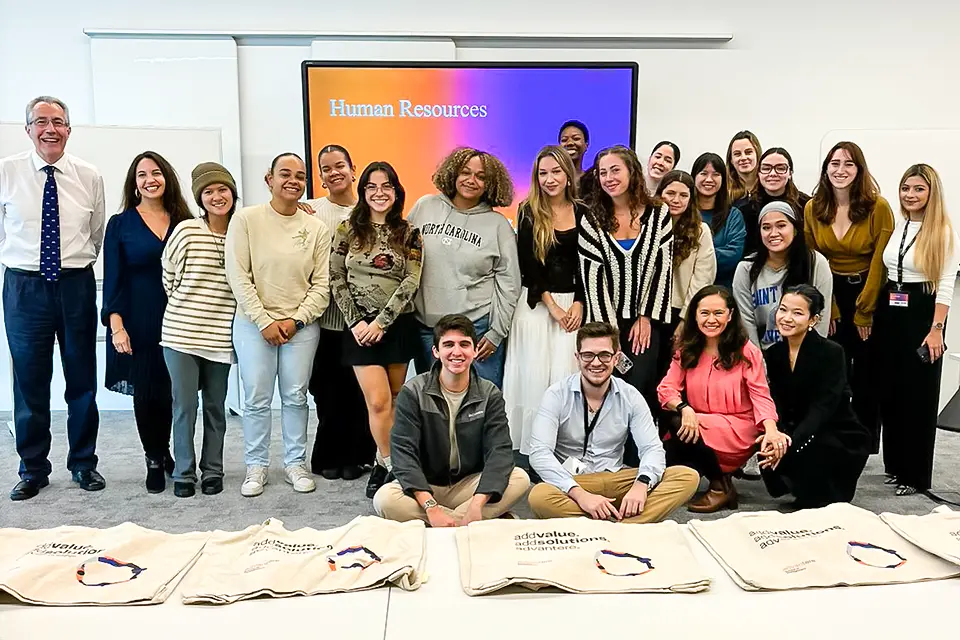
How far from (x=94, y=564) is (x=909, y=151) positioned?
199 inches

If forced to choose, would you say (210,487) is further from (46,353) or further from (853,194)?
(853,194)

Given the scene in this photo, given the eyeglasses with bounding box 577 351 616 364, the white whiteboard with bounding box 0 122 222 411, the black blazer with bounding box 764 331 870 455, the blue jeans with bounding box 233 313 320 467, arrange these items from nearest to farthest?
the eyeglasses with bounding box 577 351 616 364 → the black blazer with bounding box 764 331 870 455 → the blue jeans with bounding box 233 313 320 467 → the white whiteboard with bounding box 0 122 222 411

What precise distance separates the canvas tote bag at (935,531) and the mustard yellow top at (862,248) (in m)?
1.82

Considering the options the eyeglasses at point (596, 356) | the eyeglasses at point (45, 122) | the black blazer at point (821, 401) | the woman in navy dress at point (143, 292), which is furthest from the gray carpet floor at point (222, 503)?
the eyeglasses at point (45, 122)

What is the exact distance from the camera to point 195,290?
10.8 feet

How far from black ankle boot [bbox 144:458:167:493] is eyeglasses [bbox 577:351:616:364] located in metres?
1.97

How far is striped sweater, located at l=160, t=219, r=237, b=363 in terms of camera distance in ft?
10.7

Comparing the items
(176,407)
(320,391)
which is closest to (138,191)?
(176,407)

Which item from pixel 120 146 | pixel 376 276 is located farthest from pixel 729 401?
pixel 120 146

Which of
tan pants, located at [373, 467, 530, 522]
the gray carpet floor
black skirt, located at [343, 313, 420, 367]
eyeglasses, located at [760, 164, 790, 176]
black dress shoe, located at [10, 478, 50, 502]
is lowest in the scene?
the gray carpet floor

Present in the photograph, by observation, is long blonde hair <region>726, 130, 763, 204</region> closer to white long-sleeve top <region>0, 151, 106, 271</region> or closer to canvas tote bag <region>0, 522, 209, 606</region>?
white long-sleeve top <region>0, 151, 106, 271</region>

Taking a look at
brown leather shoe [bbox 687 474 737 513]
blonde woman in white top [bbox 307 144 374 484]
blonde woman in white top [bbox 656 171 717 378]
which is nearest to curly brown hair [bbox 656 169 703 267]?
blonde woman in white top [bbox 656 171 717 378]

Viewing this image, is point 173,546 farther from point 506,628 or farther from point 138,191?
point 138,191

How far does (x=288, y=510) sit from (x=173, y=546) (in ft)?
5.18
